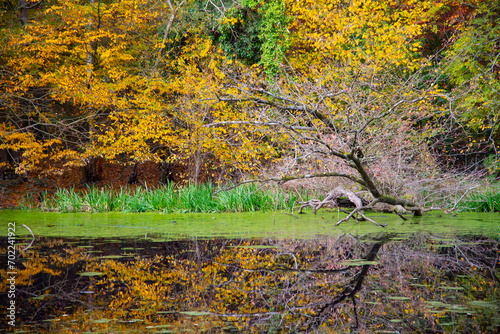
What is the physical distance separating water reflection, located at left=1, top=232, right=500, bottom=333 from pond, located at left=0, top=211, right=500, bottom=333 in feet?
0.04

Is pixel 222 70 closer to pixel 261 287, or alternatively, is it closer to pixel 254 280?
pixel 254 280

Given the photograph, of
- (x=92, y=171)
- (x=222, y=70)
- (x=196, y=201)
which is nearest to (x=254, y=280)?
(x=196, y=201)

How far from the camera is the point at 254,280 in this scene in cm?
431

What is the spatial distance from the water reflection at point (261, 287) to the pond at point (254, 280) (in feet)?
0.04

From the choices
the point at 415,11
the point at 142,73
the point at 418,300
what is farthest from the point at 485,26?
the point at 418,300

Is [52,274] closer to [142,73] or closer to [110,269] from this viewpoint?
[110,269]

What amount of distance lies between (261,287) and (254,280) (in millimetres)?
249

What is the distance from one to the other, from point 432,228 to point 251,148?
18.9ft

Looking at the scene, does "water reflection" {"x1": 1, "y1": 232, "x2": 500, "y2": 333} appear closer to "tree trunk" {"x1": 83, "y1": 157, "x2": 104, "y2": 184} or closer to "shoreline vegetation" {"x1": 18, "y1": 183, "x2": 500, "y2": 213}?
"shoreline vegetation" {"x1": 18, "y1": 183, "x2": 500, "y2": 213}

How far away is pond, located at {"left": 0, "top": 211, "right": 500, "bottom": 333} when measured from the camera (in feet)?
10.3

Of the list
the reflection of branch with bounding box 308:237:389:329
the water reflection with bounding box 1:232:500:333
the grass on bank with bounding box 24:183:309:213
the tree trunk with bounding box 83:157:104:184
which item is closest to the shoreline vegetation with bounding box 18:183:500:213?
the grass on bank with bounding box 24:183:309:213

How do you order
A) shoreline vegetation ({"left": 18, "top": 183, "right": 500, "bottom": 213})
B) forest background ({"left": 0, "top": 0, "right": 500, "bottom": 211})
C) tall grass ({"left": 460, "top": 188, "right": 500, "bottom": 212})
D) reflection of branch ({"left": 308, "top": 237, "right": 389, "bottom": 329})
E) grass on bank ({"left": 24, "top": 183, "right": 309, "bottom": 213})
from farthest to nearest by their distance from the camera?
forest background ({"left": 0, "top": 0, "right": 500, "bottom": 211}), grass on bank ({"left": 24, "top": 183, "right": 309, "bottom": 213}), shoreline vegetation ({"left": 18, "top": 183, "right": 500, "bottom": 213}), tall grass ({"left": 460, "top": 188, "right": 500, "bottom": 212}), reflection of branch ({"left": 308, "top": 237, "right": 389, "bottom": 329})

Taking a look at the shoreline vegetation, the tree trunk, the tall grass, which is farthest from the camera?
the tree trunk

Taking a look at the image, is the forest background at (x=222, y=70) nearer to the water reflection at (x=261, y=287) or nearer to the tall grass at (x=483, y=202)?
the tall grass at (x=483, y=202)
